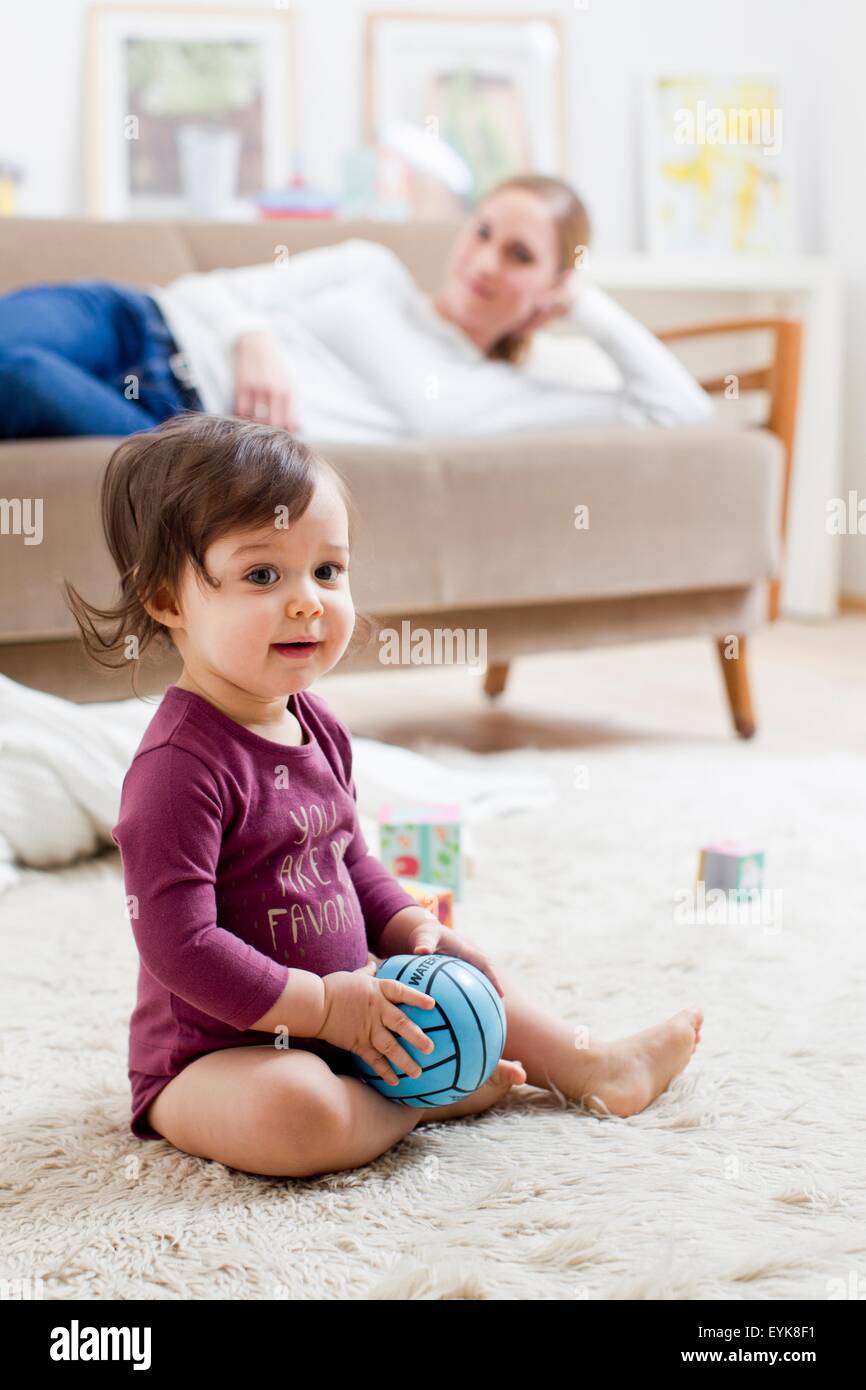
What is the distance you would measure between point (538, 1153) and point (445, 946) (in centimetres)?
16

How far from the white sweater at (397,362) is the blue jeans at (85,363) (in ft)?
0.31

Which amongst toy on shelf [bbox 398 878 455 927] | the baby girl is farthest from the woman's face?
the baby girl

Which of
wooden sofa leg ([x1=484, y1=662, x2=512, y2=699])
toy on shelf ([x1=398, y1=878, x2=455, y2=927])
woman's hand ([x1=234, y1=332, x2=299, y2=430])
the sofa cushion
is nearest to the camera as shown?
toy on shelf ([x1=398, y1=878, x2=455, y2=927])

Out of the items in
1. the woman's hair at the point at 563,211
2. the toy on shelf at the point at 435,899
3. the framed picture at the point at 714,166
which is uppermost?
the framed picture at the point at 714,166

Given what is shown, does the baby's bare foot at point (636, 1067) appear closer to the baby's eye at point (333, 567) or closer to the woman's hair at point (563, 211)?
the baby's eye at point (333, 567)

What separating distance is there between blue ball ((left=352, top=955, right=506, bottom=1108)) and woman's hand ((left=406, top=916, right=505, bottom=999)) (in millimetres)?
47

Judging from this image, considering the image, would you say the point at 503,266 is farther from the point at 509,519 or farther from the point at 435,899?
the point at 435,899

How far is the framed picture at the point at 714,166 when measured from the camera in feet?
11.7

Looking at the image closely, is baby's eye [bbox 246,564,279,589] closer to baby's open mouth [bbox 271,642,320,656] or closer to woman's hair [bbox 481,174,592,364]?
baby's open mouth [bbox 271,642,320,656]

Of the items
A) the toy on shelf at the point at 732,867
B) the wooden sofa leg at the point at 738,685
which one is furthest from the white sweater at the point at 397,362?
the toy on shelf at the point at 732,867

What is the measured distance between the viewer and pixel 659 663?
3.12 m

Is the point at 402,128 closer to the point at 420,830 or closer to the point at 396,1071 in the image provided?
the point at 420,830

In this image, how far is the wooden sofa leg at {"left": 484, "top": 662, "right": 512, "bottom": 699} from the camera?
2.65 metres
